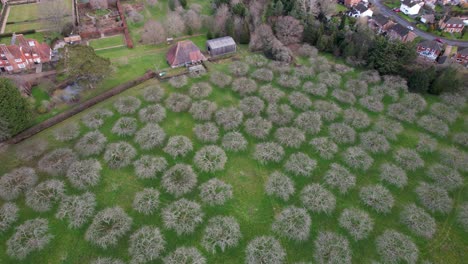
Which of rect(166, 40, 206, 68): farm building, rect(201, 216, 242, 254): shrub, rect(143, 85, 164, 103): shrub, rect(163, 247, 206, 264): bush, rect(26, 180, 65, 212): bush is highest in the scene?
rect(166, 40, 206, 68): farm building

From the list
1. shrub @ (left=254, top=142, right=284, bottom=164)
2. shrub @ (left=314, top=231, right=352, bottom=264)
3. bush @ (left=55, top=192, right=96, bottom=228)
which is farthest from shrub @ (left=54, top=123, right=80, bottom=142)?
shrub @ (left=314, top=231, right=352, bottom=264)

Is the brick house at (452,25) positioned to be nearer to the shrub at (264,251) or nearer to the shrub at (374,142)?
the shrub at (374,142)

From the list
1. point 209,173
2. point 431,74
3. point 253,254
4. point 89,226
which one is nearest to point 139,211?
point 89,226

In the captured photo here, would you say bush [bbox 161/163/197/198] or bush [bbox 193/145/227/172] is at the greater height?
bush [bbox 193/145/227/172]

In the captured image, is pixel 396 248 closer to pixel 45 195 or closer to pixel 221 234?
pixel 221 234

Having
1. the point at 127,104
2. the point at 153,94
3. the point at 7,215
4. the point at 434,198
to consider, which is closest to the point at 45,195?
the point at 7,215

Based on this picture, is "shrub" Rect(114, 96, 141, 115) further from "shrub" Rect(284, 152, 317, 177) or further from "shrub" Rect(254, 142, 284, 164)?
"shrub" Rect(284, 152, 317, 177)

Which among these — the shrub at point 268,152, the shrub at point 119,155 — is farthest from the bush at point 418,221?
the shrub at point 119,155
